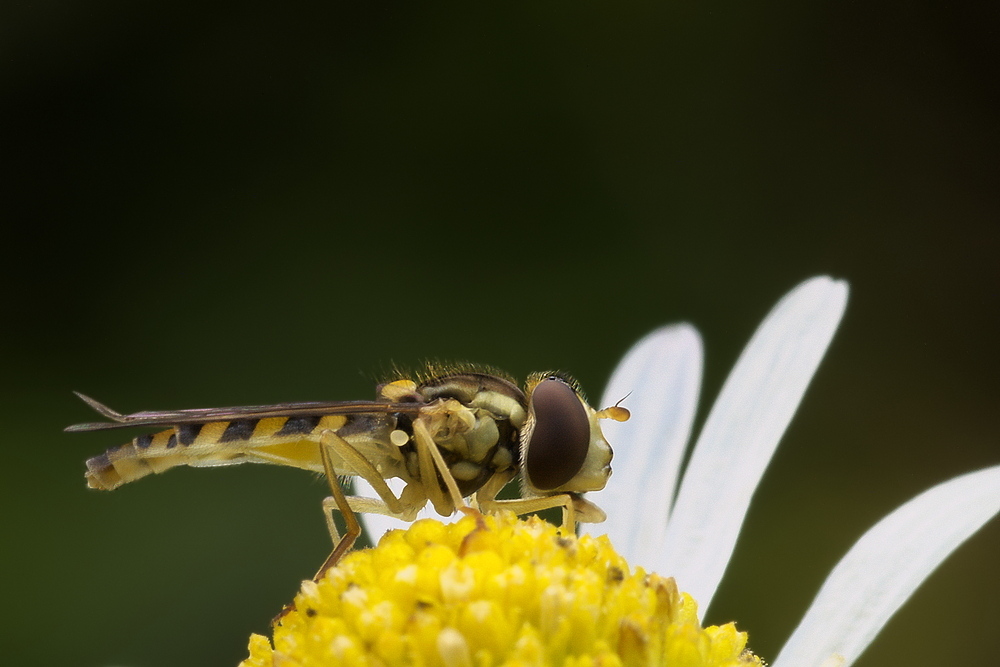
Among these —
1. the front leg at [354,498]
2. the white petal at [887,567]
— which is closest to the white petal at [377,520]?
the front leg at [354,498]

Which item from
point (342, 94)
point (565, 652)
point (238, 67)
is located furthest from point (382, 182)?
point (565, 652)

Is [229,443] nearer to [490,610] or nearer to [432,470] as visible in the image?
[432,470]

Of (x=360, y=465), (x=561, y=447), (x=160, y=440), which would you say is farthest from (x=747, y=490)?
(x=160, y=440)

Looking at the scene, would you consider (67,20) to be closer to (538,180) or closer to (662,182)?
(538,180)

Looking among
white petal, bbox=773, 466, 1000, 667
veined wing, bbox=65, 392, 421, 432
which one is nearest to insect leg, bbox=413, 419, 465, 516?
veined wing, bbox=65, 392, 421, 432

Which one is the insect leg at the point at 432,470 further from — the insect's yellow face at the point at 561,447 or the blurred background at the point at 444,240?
the blurred background at the point at 444,240
